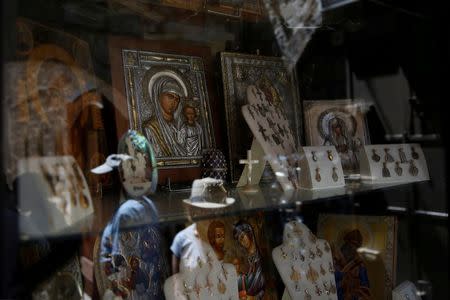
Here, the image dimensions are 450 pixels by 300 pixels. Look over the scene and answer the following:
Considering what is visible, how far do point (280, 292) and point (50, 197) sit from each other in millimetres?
627

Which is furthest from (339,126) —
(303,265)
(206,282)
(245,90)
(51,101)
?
(51,101)

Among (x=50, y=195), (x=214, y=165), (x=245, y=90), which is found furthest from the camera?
(x=245, y=90)

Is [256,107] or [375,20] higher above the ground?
[375,20]

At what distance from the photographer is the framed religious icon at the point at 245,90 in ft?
3.64

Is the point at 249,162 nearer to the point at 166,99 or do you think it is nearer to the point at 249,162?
the point at 249,162

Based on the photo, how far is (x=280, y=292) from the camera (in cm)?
110

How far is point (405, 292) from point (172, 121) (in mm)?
717

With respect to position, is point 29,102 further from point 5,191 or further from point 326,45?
point 326,45

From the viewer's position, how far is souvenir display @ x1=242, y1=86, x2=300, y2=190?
3.51 feet

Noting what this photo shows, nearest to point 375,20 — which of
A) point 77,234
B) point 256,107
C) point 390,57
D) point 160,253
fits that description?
point 390,57

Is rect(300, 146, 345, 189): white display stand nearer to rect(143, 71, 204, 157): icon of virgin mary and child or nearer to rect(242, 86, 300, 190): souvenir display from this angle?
rect(242, 86, 300, 190): souvenir display

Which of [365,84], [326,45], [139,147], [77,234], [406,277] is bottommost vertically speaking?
[406,277]

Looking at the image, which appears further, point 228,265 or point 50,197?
point 228,265

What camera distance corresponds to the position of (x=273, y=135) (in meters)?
1.11
